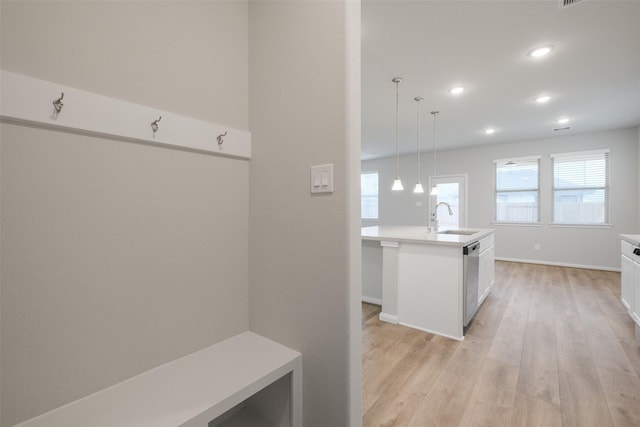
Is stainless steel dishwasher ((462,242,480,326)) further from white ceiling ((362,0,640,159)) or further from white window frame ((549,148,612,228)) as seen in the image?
white window frame ((549,148,612,228))

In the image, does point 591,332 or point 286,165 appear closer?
point 286,165

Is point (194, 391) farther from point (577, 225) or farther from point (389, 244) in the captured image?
point (577, 225)

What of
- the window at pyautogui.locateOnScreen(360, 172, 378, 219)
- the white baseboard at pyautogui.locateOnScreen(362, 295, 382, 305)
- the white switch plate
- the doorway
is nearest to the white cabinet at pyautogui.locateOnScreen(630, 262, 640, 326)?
Answer: the white baseboard at pyautogui.locateOnScreen(362, 295, 382, 305)

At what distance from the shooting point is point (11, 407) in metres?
0.79

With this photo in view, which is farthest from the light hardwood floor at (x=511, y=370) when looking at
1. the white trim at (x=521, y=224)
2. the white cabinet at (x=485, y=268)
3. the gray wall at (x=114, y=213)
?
the white trim at (x=521, y=224)

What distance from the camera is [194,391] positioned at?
95 centimetres

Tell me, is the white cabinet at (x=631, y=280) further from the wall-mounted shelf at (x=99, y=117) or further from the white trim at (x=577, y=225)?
the wall-mounted shelf at (x=99, y=117)

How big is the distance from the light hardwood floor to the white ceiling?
2.65 metres

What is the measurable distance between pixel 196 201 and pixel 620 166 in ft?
23.7

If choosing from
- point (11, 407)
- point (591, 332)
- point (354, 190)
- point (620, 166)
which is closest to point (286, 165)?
point (354, 190)

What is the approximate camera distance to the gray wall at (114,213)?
813 mm

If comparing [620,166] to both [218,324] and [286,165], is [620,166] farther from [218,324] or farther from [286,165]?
[218,324]

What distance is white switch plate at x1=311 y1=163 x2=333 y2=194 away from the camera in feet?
3.50

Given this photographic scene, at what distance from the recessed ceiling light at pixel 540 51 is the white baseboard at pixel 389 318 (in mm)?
2870
